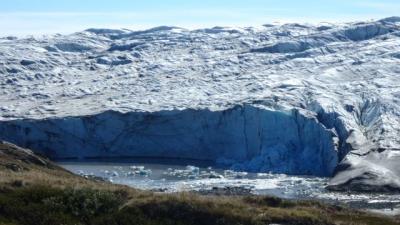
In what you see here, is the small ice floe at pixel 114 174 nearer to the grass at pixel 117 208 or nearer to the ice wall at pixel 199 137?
the ice wall at pixel 199 137

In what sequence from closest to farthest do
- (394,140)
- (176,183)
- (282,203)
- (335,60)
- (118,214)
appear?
(118,214), (282,203), (176,183), (394,140), (335,60)

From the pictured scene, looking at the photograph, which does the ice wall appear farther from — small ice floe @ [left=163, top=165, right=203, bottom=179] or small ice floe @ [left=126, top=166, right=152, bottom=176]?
small ice floe @ [left=126, top=166, right=152, bottom=176]

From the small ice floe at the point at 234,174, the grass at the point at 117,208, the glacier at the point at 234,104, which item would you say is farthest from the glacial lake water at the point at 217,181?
the grass at the point at 117,208

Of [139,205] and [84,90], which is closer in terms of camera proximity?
[139,205]

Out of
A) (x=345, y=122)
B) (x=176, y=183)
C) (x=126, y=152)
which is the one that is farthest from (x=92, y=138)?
(x=345, y=122)

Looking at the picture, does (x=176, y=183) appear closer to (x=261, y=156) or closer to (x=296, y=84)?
(x=261, y=156)

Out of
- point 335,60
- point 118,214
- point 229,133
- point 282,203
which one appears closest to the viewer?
point 118,214

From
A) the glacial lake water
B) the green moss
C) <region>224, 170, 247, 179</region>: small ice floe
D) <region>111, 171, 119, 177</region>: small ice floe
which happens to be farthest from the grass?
<region>111, 171, 119, 177</region>: small ice floe
